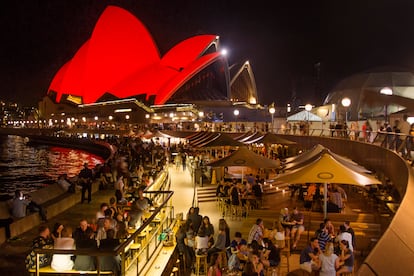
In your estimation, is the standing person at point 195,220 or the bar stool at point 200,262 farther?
the standing person at point 195,220

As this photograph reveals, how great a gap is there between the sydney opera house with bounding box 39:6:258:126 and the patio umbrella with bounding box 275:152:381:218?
41058 mm

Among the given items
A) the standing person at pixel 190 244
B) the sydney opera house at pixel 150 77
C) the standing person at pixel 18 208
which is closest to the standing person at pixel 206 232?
the standing person at pixel 190 244

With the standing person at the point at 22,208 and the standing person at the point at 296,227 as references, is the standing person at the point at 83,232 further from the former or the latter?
the standing person at the point at 22,208

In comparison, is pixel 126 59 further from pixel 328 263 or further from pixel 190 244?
pixel 328 263

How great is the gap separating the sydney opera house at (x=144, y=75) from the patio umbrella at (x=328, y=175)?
4106 centimetres

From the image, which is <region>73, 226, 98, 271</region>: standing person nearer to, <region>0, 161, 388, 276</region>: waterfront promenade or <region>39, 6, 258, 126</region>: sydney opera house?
<region>0, 161, 388, 276</region>: waterfront promenade

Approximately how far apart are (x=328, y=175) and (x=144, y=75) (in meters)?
50.7

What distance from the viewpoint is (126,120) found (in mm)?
62688

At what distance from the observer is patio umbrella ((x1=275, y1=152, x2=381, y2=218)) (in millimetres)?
8320

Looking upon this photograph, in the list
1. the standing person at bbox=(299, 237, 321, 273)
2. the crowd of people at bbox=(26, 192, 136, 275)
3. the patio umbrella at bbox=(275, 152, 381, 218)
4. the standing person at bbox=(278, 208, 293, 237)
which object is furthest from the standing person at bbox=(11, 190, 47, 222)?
the standing person at bbox=(299, 237, 321, 273)

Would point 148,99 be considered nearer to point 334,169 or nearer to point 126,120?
point 126,120

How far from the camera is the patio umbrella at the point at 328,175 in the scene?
8.32 metres

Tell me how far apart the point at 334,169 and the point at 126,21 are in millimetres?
53545

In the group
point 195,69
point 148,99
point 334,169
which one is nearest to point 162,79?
point 148,99
